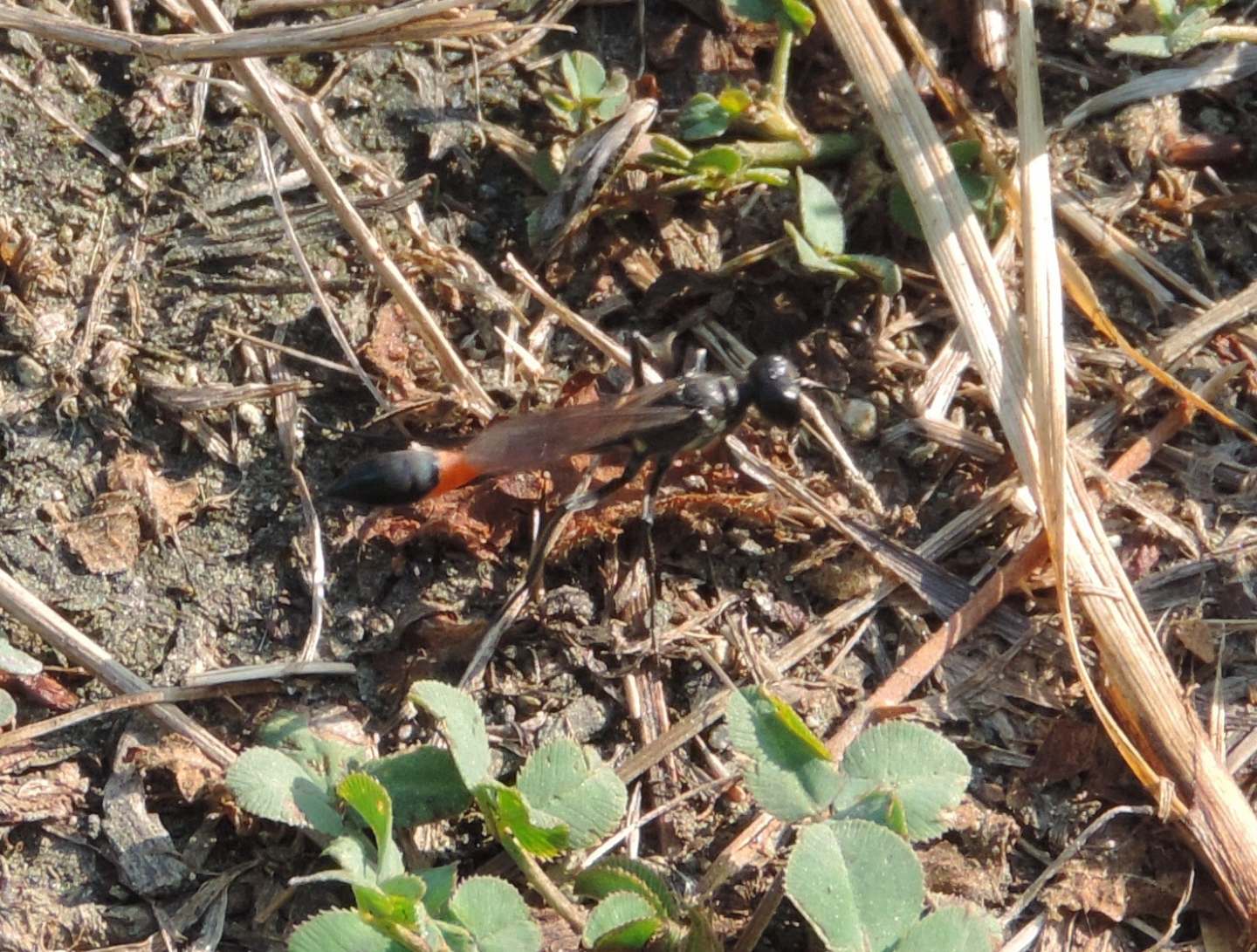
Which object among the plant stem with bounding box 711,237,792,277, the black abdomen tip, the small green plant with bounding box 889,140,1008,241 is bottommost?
the black abdomen tip

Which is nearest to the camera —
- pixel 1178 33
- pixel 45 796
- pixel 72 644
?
pixel 45 796

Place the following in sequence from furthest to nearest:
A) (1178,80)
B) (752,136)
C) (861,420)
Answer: (1178,80), (752,136), (861,420)

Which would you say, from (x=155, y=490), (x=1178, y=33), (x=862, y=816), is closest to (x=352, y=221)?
(x=155, y=490)

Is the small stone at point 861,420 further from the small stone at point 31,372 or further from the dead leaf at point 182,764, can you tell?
the small stone at point 31,372

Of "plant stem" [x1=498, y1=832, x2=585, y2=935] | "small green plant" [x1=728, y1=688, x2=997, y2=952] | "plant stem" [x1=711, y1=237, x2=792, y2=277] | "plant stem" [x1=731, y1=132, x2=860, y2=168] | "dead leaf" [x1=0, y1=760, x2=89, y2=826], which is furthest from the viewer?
"plant stem" [x1=731, y1=132, x2=860, y2=168]

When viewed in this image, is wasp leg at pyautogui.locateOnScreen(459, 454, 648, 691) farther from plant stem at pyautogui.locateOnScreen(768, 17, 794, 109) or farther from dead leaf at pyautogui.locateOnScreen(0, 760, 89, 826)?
plant stem at pyautogui.locateOnScreen(768, 17, 794, 109)

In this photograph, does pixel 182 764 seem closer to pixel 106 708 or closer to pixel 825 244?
pixel 106 708

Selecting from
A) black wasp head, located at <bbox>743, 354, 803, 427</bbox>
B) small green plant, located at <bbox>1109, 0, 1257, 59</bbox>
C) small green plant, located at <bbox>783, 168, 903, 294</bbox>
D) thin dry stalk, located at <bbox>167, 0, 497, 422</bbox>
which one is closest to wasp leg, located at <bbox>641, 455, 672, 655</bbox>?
black wasp head, located at <bbox>743, 354, 803, 427</bbox>
